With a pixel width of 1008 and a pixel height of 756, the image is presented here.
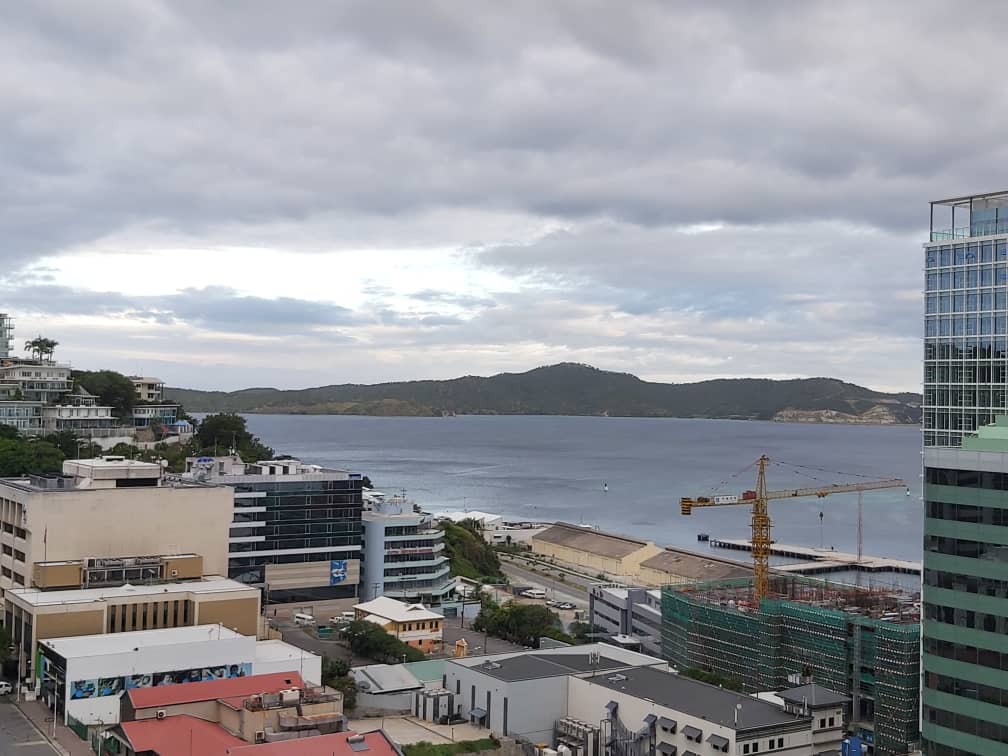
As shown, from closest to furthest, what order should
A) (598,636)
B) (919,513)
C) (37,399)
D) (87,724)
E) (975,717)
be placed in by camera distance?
(975,717), (87,724), (598,636), (37,399), (919,513)

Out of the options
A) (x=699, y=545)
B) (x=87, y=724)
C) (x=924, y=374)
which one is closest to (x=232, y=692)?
(x=87, y=724)

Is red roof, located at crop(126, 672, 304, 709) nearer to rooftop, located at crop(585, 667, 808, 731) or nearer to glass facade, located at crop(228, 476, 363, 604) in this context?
rooftop, located at crop(585, 667, 808, 731)

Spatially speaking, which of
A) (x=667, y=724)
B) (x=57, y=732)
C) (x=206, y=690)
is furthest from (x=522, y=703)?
(x=57, y=732)

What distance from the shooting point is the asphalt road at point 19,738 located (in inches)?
1264

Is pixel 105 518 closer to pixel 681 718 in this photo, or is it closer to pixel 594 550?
pixel 681 718

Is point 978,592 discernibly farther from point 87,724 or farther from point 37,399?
point 37,399

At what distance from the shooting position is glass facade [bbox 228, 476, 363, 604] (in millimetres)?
54781

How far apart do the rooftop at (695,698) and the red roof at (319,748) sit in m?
10.1

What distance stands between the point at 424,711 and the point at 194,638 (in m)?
8.86

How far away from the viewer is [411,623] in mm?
48812

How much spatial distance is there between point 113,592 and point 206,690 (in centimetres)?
1156

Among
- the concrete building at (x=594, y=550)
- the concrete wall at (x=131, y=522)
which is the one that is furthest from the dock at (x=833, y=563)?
the concrete wall at (x=131, y=522)

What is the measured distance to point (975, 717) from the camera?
28906 millimetres

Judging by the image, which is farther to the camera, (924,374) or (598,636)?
(598,636)
